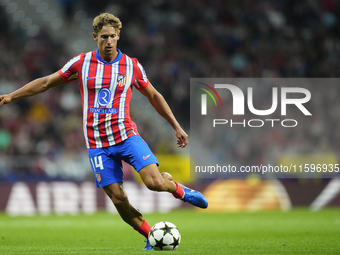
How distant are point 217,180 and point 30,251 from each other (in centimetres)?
882

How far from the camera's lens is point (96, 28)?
602 centimetres

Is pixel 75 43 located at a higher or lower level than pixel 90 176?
higher

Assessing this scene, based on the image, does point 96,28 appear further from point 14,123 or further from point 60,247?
point 14,123

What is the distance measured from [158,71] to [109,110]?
39.9 feet

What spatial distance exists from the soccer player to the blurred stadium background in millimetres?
8291

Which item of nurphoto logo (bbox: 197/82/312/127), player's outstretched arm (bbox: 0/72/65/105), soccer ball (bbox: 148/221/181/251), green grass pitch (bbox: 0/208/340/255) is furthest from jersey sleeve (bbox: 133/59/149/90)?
nurphoto logo (bbox: 197/82/312/127)

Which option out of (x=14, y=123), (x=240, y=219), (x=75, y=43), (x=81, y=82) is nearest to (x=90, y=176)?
(x=14, y=123)

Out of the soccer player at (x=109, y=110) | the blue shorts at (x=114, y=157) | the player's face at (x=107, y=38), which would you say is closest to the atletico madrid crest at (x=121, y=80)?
the soccer player at (x=109, y=110)

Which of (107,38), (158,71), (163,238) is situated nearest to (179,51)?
(158,71)

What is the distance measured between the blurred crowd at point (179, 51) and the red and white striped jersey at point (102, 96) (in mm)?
9157

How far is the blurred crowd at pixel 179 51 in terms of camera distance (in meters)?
15.9

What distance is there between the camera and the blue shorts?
6.09 m

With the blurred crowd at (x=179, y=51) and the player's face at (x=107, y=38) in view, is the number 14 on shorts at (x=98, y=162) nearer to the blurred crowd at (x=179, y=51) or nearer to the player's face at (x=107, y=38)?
the player's face at (x=107, y=38)

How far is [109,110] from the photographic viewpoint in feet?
20.1
